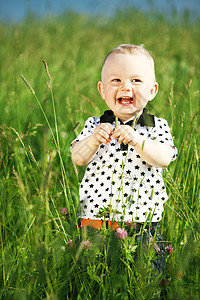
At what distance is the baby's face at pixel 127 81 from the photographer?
1627mm

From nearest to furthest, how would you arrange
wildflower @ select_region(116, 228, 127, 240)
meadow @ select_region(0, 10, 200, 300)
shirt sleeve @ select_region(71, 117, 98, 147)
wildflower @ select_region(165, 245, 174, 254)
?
meadow @ select_region(0, 10, 200, 300) → wildflower @ select_region(116, 228, 127, 240) → wildflower @ select_region(165, 245, 174, 254) → shirt sleeve @ select_region(71, 117, 98, 147)

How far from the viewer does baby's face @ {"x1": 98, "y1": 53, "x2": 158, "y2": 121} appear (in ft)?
5.34

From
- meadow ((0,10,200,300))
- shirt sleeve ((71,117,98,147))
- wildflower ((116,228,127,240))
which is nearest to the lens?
meadow ((0,10,200,300))

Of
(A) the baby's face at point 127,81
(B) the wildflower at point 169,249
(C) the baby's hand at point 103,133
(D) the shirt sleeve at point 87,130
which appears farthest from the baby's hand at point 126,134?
(B) the wildflower at point 169,249

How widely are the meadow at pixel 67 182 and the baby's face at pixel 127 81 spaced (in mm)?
208

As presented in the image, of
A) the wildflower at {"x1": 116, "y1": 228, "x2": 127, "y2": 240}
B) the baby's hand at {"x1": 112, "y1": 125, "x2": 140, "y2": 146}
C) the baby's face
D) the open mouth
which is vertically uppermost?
the baby's face

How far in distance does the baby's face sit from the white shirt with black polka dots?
0.46 feet

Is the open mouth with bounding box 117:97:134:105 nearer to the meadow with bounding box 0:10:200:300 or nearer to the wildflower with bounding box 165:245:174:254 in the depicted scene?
the meadow with bounding box 0:10:200:300

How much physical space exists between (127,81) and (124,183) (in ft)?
1.47

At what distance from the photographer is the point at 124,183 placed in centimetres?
167

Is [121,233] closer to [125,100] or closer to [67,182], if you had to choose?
[67,182]

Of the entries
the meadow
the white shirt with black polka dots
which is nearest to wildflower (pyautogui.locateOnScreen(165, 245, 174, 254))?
the meadow

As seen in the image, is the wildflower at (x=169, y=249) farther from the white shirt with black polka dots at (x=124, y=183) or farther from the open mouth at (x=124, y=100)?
the open mouth at (x=124, y=100)

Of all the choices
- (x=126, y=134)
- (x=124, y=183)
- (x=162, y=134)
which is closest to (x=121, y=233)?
(x=124, y=183)
